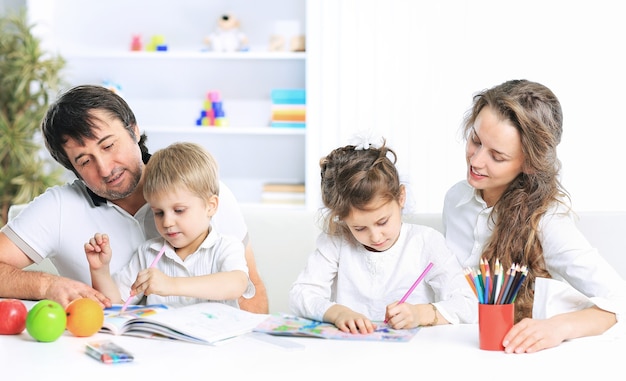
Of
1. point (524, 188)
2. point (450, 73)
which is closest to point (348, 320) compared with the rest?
point (524, 188)

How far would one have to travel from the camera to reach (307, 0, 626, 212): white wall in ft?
14.9

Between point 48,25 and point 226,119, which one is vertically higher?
point 48,25

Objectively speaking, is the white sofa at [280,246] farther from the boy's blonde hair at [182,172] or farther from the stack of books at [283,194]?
the stack of books at [283,194]

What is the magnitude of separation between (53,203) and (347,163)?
84 cm

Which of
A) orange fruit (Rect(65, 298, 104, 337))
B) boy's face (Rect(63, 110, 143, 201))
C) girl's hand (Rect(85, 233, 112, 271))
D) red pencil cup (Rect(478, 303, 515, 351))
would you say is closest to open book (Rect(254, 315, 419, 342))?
red pencil cup (Rect(478, 303, 515, 351))

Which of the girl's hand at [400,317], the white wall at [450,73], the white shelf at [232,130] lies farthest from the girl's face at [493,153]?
the white shelf at [232,130]

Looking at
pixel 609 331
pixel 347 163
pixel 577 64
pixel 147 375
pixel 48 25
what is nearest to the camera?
pixel 147 375

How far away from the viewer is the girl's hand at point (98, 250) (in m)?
1.94

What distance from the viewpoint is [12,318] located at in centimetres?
175

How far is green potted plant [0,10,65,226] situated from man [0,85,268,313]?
8.41 feet

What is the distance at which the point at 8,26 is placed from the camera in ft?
17.2

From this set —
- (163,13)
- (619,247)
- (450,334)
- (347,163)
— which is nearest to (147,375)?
(450,334)

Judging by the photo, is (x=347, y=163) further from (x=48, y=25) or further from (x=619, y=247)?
(x=48, y=25)

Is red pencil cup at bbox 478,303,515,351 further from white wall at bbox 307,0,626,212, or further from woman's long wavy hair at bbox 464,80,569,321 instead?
white wall at bbox 307,0,626,212
